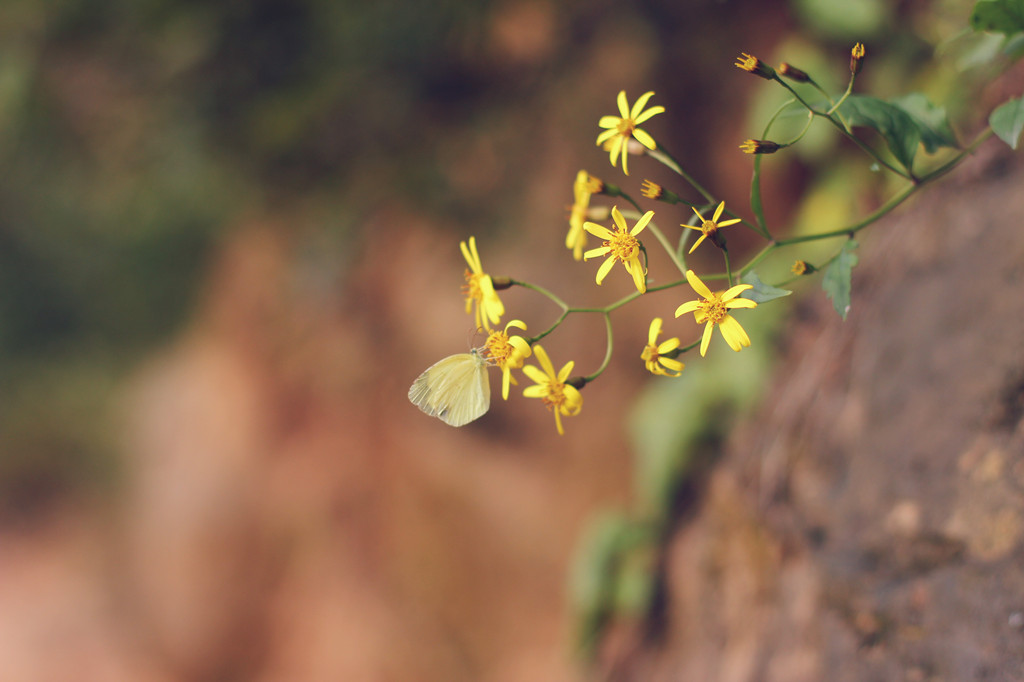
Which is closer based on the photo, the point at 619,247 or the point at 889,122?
the point at 619,247

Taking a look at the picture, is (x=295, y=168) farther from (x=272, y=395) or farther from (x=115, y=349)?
(x=115, y=349)

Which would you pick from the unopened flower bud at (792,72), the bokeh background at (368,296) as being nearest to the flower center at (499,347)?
the unopened flower bud at (792,72)

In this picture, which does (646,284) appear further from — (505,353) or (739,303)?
(505,353)

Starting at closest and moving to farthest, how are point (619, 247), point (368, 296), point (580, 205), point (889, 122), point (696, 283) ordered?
point (696, 283), point (619, 247), point (889, 122), point (580, 205), point (368, 296)

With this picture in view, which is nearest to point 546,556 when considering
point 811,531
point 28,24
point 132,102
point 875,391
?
point 811,531

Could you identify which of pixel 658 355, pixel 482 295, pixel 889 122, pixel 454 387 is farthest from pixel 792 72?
pixel 454 387

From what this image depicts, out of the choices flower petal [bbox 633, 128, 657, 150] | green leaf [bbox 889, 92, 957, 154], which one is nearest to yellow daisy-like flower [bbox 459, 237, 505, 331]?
flower petal [bbox 633, 128, 657, 150]

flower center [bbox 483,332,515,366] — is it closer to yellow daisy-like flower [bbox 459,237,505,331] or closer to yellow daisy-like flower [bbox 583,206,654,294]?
yellow daisy-like flower [bbox 459,237,505,331]
